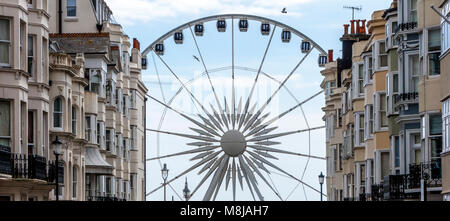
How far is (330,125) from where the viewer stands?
9112 cm

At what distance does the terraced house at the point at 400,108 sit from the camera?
3750 centimetres

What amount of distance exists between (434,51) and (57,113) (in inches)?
729

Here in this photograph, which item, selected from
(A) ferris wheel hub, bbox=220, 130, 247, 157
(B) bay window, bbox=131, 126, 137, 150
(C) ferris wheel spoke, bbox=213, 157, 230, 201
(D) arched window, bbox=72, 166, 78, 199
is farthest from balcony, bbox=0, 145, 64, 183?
(B) bay window, bbox=131, 126, 137, 150

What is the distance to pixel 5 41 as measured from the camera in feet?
118

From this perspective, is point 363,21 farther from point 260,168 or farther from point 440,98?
point 440,98

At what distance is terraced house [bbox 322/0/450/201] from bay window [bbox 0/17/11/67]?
1413 cm

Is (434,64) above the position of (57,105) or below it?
above

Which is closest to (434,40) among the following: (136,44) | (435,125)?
(435,125)

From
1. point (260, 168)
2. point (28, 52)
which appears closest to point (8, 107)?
point (28, 52)

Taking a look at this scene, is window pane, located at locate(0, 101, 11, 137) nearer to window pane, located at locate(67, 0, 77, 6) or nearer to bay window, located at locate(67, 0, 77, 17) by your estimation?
bay window, located at locate(67, 0, 77, 17)

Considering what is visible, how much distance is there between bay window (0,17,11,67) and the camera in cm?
3603

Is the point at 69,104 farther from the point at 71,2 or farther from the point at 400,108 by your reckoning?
the point at 71,2
